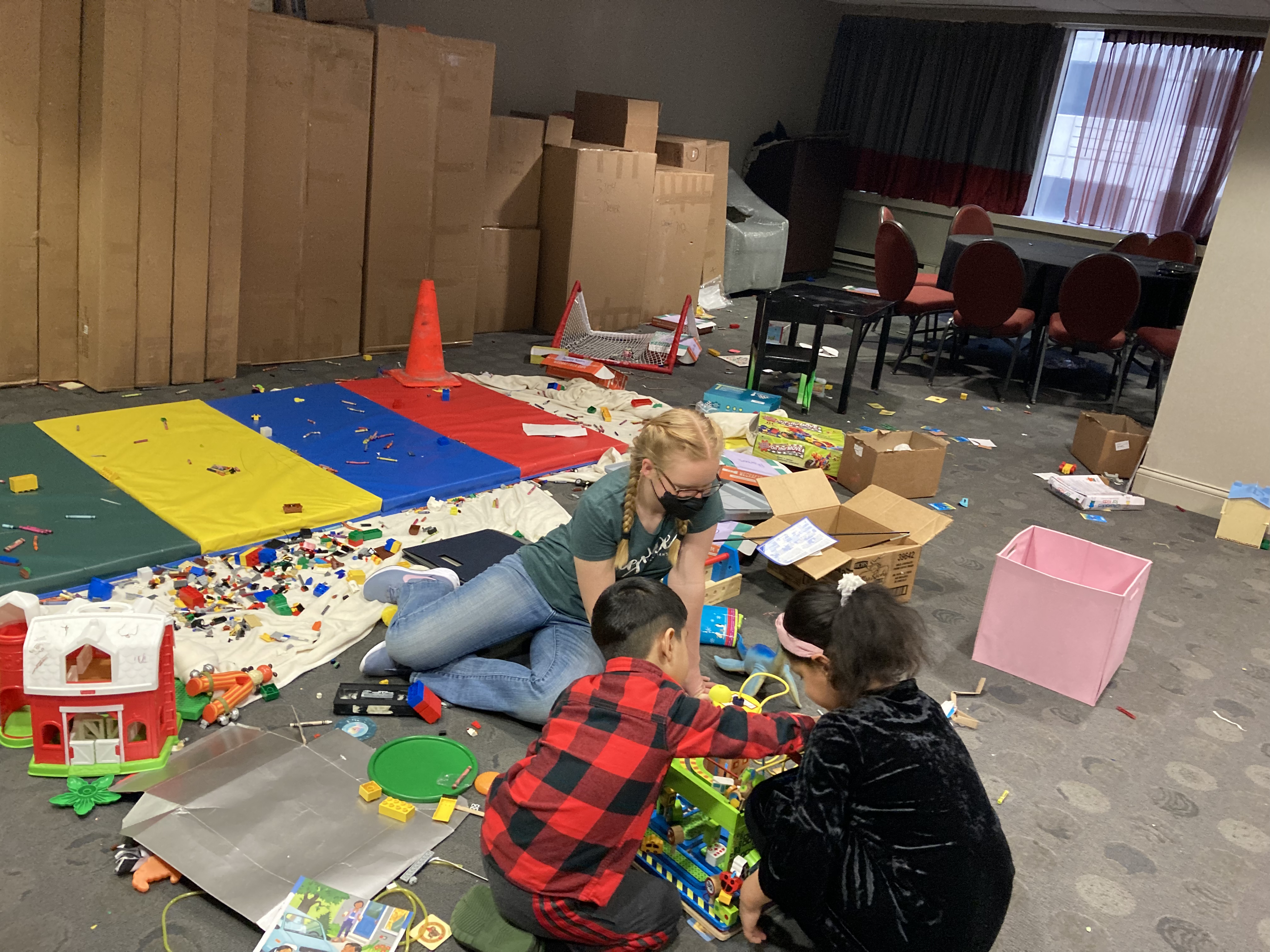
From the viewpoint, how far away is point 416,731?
8.75 ft

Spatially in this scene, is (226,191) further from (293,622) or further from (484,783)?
(484,783)

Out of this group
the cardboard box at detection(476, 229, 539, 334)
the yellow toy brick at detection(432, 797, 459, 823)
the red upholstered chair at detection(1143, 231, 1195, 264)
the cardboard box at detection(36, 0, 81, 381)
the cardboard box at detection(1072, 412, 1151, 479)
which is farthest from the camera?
the red upholstered chair at detection(1143, 231, 1195, 264)

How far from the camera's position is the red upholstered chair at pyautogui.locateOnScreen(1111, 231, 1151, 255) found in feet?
25.3

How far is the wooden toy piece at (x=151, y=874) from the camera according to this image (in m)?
2.08

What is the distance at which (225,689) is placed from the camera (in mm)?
2689

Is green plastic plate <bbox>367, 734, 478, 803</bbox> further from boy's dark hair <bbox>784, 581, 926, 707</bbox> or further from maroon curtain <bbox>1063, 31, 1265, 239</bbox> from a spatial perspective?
maroon curtain <bbox>1063, 31, 1265, 239</bbox>

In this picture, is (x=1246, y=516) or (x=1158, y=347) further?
(x=1158, y=347)

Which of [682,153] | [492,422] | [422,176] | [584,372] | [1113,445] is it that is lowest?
[492,422]

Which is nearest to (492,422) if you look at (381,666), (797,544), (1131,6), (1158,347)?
(797,544)

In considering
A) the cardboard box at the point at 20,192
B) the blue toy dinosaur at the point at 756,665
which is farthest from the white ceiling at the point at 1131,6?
the cardboard box at the point at 20,192

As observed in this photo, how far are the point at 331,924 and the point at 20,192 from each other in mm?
3852

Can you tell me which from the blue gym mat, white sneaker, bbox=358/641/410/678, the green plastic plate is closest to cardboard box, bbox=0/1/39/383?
the blue gym mat

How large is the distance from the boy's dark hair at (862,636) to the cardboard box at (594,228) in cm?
508

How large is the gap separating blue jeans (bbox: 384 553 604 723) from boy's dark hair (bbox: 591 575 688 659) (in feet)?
2.45
